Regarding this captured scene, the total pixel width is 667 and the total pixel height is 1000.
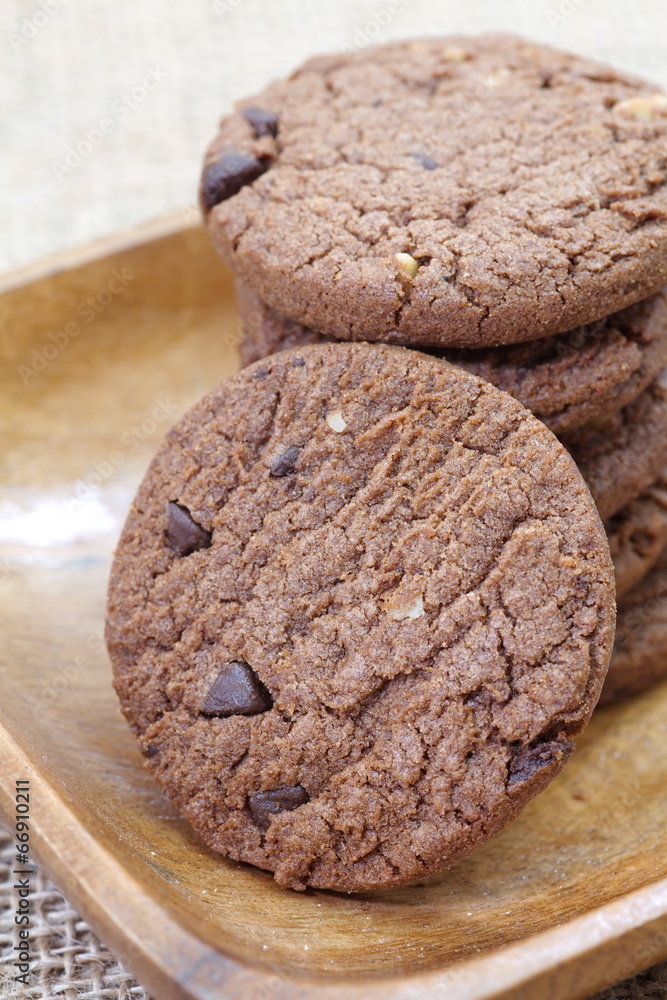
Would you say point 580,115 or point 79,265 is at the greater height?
point 580,115

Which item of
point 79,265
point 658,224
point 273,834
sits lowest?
point 273,834

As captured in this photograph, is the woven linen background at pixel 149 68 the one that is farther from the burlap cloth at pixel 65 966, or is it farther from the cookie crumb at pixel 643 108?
the burlap cloth at pixel 65 966

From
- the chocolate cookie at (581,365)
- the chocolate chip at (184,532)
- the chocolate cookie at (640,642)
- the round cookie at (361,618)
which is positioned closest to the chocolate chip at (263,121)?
the chocolate cookie at (581,365)

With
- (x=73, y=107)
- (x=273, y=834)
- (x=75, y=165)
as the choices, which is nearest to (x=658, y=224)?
(x=273, y=834)

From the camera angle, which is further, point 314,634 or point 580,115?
point 580,115

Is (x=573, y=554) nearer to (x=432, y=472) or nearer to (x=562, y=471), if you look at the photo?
(x=562, y=471)

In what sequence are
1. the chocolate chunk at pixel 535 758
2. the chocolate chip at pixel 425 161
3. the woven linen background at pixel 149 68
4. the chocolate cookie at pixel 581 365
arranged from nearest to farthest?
the chocolate chunk at pixel 535 758 → the chocolate cookie at pixel 581 365 → the chocolate chip at pixel 425 161 → the woven linen background at pixel 149 68

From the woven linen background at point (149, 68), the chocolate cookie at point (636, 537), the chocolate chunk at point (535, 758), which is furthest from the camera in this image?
the woven linen background at point (149, 68)

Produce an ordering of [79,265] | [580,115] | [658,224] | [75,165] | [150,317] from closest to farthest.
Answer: [658,224] < [580,115] < [79,265] < [150,317] < [75,165]
